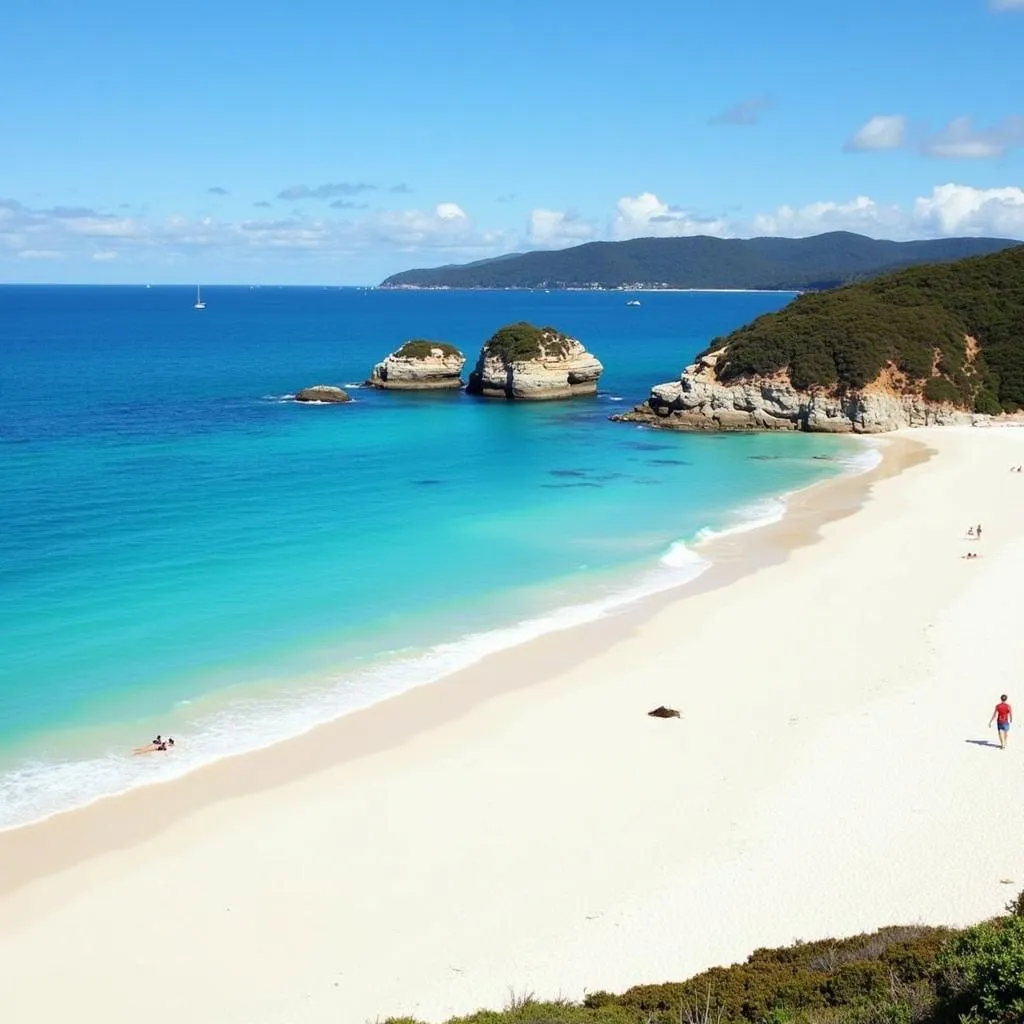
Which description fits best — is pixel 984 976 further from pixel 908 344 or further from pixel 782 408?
pixel 908 344

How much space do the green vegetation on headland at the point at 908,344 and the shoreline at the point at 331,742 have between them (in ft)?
104

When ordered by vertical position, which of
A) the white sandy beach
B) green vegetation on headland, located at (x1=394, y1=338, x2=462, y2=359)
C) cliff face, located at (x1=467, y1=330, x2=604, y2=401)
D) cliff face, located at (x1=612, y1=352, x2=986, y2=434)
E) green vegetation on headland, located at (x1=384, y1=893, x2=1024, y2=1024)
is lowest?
the white sandy beach

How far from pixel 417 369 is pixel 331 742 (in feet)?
208

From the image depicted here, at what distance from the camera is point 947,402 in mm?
61594

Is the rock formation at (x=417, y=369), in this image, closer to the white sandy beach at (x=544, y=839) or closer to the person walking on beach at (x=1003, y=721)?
the white sandy beach at (x=544, y=839)

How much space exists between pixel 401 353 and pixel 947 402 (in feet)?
135

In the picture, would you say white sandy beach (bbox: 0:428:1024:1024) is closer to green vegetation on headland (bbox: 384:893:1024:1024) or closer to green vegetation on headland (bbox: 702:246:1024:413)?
green vegetation on headland (bbox: 384:893:1024:1024)

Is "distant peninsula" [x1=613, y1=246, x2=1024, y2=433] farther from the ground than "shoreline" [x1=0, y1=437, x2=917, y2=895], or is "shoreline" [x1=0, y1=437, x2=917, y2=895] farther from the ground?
"distant peninsula" [x1=613, y1=246, x2=1024, y2=433]

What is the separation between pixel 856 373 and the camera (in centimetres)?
6075

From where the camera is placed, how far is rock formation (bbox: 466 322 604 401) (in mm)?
76750

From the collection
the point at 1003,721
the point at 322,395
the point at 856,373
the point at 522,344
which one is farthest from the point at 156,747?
the point at 522,344

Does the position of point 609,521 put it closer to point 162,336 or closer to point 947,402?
point 947,402

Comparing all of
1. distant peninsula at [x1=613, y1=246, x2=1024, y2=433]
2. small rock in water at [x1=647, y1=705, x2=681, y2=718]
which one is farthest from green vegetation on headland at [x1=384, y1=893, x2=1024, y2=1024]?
distant peninsula at [x1=613, y1=246, x2=1024, y2=433]

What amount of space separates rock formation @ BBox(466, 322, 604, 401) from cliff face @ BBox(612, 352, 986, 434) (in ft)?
42.2
